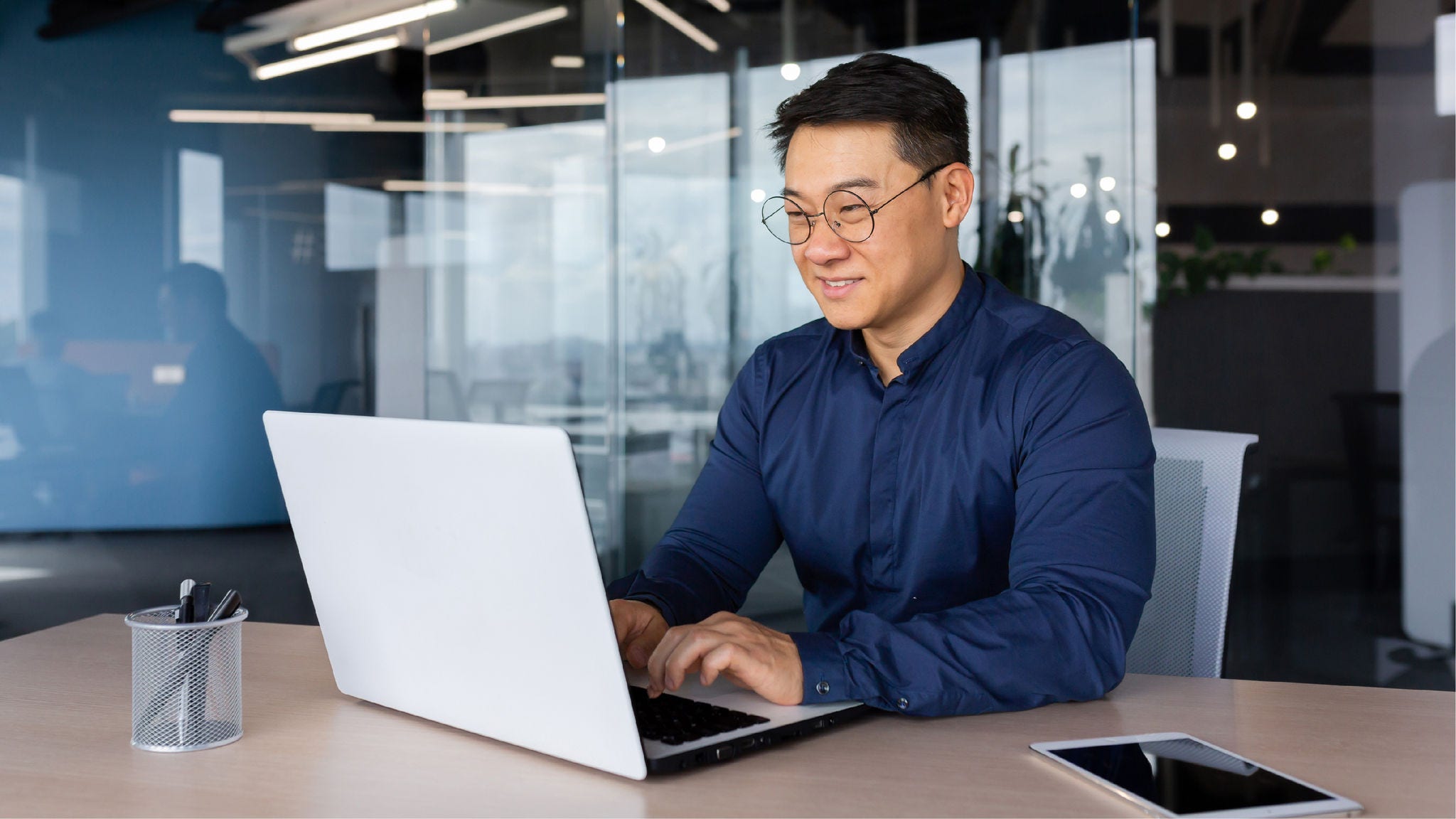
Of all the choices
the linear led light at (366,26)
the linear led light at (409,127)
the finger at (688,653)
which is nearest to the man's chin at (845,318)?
the finger at (688,653)

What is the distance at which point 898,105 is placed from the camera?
159 centimetres

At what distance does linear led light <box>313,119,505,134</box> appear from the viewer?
4.39 metres

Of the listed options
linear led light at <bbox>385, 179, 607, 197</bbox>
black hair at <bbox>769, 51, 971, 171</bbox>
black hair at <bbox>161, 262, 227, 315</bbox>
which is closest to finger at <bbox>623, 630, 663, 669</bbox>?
black hair at <bbox>769, 51, 971, 171</bbox>

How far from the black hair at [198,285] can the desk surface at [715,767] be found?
322cm

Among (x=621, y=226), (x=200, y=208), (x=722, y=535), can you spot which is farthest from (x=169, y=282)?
(x=722, y=535)

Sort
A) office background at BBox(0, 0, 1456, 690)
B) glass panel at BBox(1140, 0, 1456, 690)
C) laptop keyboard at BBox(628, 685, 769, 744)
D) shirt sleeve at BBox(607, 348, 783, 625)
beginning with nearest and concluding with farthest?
laptop keyboard at BBox(628, 685, 769, 744) → shirt sleeve at BBox(607, 348, 783, 625) → glass panel at BBox(1140, 0, 1456, 690) → office background at BBox(0, 0, 1456, 690)

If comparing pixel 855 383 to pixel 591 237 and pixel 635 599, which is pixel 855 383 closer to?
pixel 635 599

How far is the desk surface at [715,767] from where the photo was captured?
0.96 metres

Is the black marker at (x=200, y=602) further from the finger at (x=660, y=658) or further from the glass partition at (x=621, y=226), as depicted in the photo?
the glass partition at (x=621, y=226)

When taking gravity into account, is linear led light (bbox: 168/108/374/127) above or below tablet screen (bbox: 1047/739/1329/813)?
above

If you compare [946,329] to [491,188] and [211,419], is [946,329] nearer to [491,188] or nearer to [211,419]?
[491,188]

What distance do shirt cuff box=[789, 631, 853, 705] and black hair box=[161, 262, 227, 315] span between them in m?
3.75

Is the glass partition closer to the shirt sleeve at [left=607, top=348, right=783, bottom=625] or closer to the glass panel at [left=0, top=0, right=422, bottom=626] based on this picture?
the glass panel at [left=0, top=0, right=422, bottom=626]

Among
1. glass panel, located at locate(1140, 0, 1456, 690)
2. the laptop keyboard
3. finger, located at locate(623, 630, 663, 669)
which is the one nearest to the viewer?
the laptop keyboard
